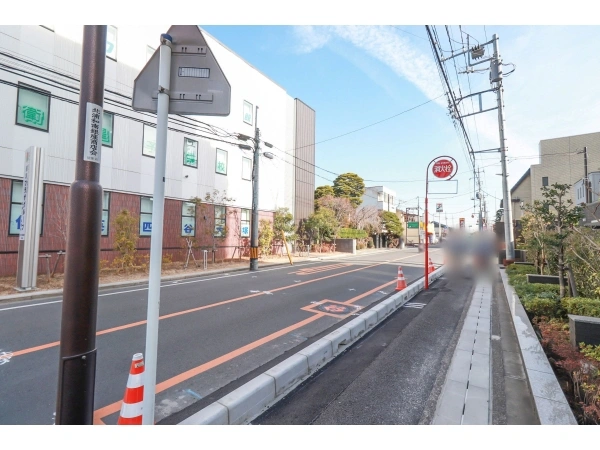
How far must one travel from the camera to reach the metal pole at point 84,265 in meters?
1.85

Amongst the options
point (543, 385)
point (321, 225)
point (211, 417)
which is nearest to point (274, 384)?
point (211, 417)

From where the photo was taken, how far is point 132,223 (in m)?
10.8

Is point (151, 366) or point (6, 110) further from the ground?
point (6, 110)

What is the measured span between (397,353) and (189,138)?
14725 millimetres

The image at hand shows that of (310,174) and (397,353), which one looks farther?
(310,174)

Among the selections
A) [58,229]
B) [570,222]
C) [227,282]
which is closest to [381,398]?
[570,222]

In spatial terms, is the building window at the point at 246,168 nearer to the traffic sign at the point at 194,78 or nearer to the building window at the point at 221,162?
the building window at the point at 221,162

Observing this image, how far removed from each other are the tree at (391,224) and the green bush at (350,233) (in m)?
6.95

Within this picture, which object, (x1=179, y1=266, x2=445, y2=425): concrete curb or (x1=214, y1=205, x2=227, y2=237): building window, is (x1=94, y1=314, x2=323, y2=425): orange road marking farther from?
(x1=214, y1=205, x2=227, y2=237): building window

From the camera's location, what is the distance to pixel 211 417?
2342mm

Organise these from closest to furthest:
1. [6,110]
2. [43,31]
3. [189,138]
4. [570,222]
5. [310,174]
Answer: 1. [570,222]
2. [6,110]
3. [43,31]
4. [189,138]
5. [310,174]

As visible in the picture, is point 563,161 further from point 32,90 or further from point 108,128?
point 32,90

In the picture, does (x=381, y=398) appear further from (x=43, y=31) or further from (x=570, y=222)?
(x=43, y=31)

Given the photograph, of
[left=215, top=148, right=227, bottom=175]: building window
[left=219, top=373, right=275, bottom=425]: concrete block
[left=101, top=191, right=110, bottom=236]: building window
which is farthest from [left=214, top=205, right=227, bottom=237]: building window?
[left=219, top=373, right=275, bottom=425]: concrete block
